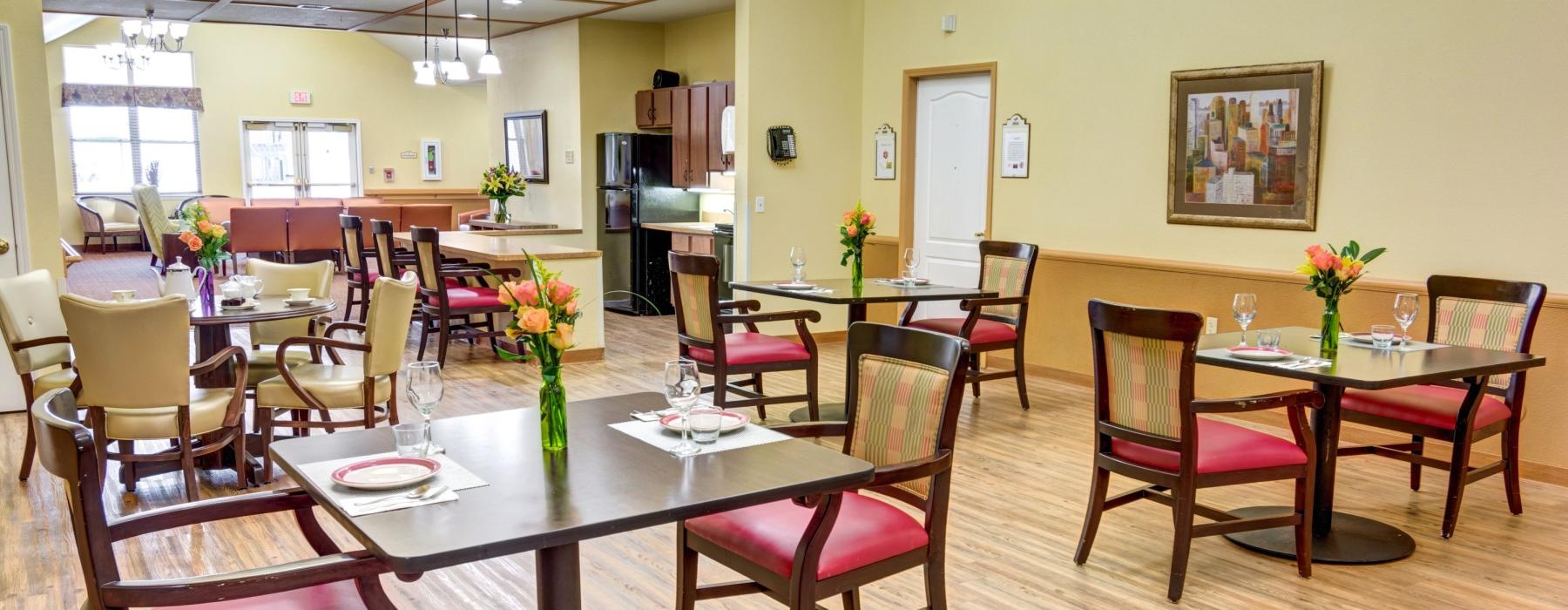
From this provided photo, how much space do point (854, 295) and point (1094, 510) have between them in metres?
2.06

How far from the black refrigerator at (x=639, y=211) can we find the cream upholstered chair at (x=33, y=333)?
206 inches

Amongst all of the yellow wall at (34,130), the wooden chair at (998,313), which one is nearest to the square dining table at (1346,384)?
Result: the wooden chair at (998,313)

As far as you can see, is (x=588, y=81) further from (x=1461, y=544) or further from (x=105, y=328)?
(x=1461, y=544)

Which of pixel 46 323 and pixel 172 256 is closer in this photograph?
pixel 46 323

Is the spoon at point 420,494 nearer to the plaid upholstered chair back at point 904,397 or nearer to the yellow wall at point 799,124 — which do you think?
the plaid upholstered chair back at point 904,397

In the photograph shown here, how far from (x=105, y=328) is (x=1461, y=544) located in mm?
4625

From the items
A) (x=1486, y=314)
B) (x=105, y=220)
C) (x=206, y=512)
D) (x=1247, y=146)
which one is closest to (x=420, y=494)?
(x=206, y=512)

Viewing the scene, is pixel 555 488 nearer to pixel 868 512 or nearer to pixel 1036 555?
pixel 868 512

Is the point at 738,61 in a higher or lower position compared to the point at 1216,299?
higher

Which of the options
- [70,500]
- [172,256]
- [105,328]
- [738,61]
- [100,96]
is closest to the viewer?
[70,500]

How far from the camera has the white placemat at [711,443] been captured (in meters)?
2.42

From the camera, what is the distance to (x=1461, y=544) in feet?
12.8

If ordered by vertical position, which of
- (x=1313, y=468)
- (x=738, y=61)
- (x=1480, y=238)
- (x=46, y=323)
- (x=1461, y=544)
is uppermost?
(x=738, y=61)

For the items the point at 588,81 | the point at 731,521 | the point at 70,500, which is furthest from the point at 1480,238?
the point at 588,81
